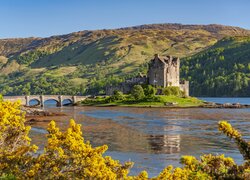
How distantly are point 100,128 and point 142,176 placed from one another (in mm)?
61733

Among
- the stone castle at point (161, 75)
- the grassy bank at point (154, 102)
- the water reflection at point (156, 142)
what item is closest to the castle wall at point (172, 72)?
the stone castle at point (161, 75)

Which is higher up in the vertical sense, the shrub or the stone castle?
the stone castle

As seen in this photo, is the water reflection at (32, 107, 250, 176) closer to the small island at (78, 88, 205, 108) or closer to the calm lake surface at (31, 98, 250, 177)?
the calm lake surface at (31, 98, 250, 177)

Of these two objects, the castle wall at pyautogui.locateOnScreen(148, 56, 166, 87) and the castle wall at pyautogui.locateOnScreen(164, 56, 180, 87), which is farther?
the castle wall at pyautogui.locateOnScreen(164, 56, 180, 87)

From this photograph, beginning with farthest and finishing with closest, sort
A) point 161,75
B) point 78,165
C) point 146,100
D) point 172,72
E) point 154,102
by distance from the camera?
point 172,72
point 161,75
point 146,100
point 154,102
point 78,165

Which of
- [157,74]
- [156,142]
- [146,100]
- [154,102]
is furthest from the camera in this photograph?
[157,74]

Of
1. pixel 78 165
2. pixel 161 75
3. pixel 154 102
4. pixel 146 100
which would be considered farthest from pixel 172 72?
pixel 78 165

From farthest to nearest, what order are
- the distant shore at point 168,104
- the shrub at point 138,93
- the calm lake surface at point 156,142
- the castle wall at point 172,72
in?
the castle wall at point 172,72 → the shrub at point 138,93 → the distant shore at point 168,104 → the calm lake surface at point 156,142

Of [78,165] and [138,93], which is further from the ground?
[138,93]

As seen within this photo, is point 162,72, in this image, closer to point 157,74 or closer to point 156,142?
point 157,74

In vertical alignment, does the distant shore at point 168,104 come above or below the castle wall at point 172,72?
below

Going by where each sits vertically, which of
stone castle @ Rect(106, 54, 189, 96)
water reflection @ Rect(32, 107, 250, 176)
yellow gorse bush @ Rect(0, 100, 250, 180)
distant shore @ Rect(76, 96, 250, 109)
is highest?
stone castle @ Rect(106, 54, 189, 96)

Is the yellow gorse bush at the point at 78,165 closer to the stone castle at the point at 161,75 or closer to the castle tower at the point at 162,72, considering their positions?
the castle tower at the point at 162,72

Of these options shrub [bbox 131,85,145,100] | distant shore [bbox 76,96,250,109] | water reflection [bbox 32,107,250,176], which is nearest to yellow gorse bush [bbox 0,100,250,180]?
water reflection [bbox 32,107,250,176]
